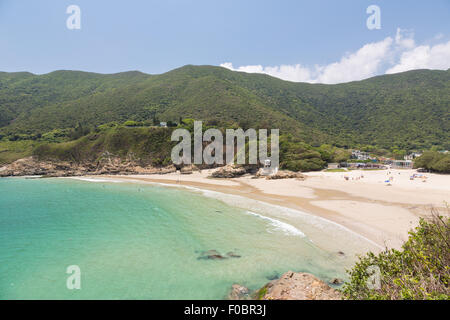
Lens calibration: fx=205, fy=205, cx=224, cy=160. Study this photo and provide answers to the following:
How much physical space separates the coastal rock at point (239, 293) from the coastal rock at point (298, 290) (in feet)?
2.26

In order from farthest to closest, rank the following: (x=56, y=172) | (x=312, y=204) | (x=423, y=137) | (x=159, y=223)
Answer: (x=423, y=137)
(x=56, y=172)
(x=312, y=204)
(x=159, y=223)

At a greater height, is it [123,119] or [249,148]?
[123,119]

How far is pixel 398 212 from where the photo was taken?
20.0 metres

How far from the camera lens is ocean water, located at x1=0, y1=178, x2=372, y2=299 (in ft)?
35.2

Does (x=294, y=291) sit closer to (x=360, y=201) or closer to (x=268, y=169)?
(x=360, y=201)

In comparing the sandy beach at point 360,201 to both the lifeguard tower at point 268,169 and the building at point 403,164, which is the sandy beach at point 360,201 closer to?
the lifeguard tower at point 268,169

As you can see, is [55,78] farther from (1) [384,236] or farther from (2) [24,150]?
(1) [384,236]

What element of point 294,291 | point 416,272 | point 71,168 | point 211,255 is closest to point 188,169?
point 71,168

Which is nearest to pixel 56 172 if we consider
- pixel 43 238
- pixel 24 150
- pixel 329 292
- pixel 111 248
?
pixel 24 150

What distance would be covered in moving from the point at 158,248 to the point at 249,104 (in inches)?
3599

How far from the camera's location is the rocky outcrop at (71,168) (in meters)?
56.0

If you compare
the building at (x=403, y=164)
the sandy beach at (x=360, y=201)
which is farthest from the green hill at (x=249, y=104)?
the sandy beach at (x=360, y=201)
